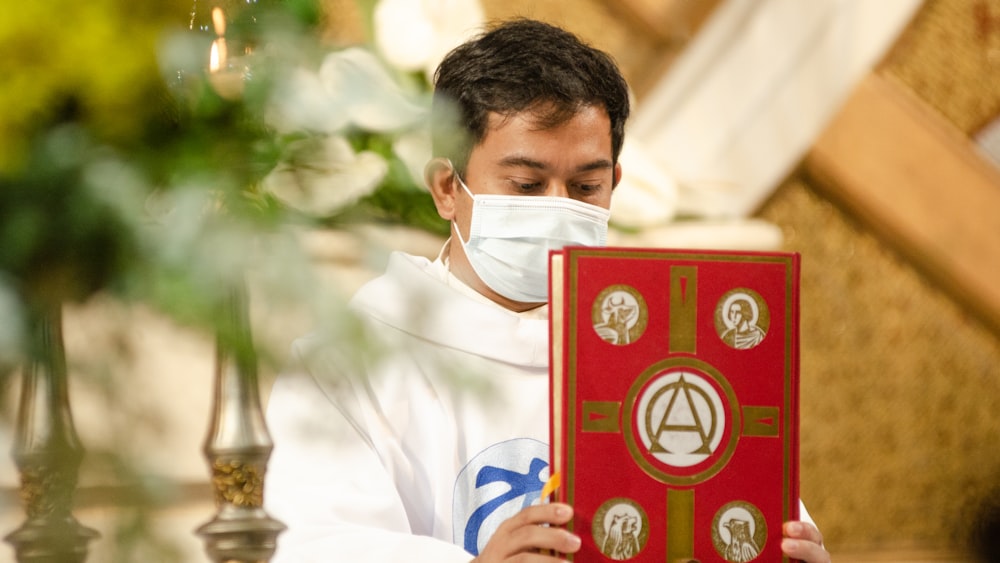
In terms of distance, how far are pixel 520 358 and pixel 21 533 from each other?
2.90 ft

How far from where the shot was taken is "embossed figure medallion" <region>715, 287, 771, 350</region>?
0.75 m

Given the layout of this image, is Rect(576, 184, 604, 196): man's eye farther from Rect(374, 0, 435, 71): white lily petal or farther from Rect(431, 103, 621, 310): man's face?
Rect(374, 0, 435, 71): white lily petal

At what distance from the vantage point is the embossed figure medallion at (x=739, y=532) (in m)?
0.78

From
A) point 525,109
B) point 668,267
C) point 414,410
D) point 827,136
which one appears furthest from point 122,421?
point 827,136

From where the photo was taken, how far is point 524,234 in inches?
44.7

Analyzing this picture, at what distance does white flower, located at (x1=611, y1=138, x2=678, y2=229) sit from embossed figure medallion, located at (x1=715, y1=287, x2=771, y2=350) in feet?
2.77

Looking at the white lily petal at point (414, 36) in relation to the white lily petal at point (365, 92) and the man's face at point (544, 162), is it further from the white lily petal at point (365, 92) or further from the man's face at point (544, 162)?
the white lily petal at point (365, 92)

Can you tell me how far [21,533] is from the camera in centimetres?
26

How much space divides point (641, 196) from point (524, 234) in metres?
0.55

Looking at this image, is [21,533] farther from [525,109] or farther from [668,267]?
[525,109]

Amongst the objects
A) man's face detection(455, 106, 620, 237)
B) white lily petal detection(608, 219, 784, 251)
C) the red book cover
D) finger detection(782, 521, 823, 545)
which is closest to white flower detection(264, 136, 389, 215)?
the red book cover

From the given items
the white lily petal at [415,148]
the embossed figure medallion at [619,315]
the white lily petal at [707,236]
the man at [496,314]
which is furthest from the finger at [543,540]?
the white lily petal at [707,236]

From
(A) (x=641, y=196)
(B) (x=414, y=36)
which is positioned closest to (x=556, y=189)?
(B) (x=414, y=36)

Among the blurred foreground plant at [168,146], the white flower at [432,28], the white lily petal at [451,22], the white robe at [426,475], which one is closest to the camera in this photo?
the blurred foreground plant at [168,146]
